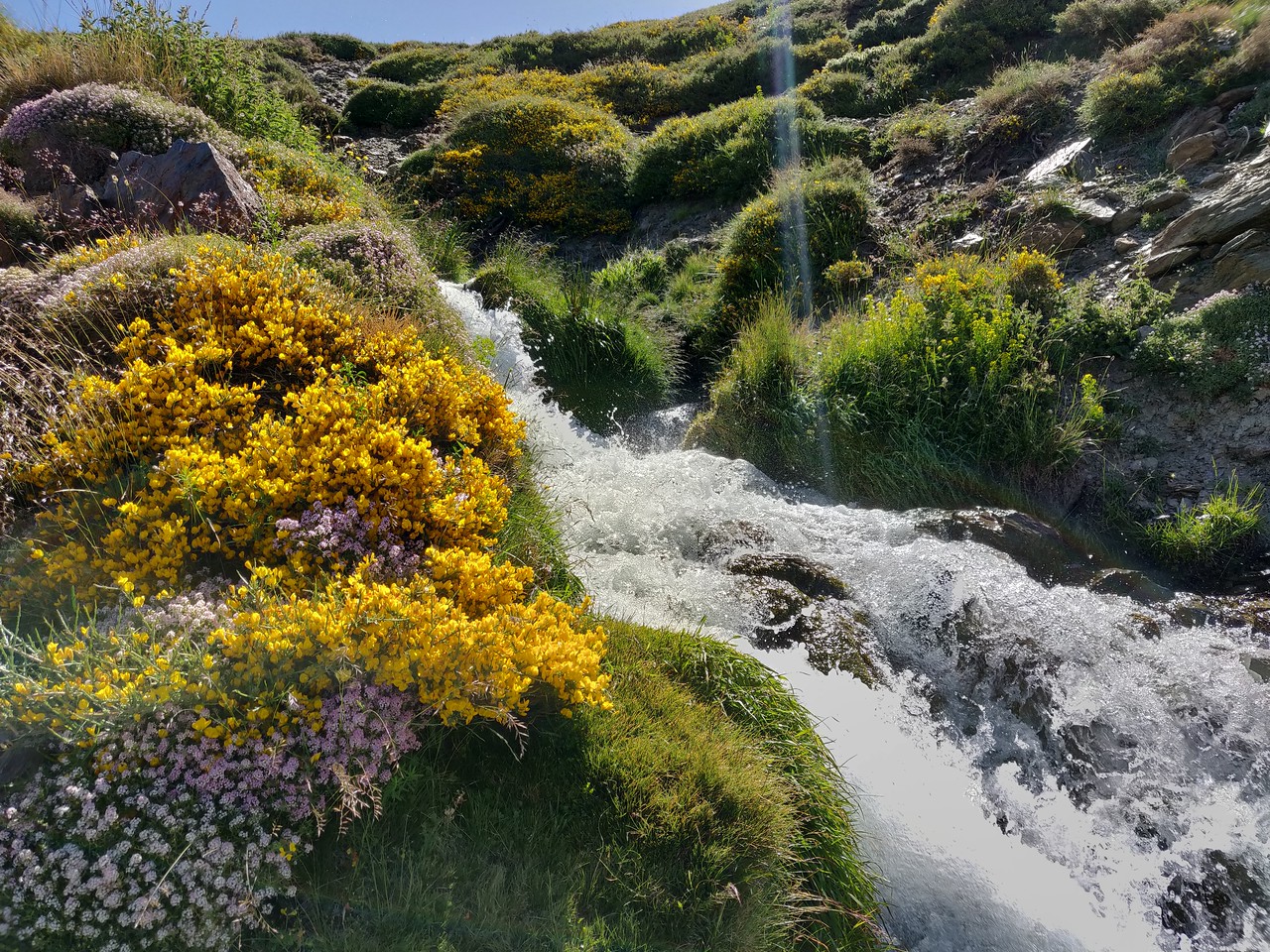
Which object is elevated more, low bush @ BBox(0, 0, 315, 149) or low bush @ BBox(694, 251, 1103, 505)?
low bush @ BBox(0, 0, 315, 149)

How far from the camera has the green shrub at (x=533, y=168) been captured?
13242 mm

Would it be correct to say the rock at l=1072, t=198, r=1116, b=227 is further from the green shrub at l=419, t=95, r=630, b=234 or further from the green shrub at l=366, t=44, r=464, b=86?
the green shrub at l=366, t=44, r=464, b=86

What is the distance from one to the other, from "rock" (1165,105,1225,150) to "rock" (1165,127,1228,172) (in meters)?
0.16

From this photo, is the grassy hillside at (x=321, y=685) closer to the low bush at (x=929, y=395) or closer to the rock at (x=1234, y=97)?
the low bush at (x=929, y=395)

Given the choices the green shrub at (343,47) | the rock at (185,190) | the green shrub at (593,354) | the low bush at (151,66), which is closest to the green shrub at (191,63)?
the low bush at (151,66)

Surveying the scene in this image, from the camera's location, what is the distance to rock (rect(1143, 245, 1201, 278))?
22.6 feet

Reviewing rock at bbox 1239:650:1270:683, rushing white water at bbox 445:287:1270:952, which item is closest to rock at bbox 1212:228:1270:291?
rushing white water at bbox 445:287:1270:952

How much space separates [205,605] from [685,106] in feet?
60.7

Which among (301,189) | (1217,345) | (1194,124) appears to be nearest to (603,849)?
(1217,345)

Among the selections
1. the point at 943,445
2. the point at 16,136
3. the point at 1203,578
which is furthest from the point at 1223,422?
the point at 16,136

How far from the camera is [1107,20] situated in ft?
37.8

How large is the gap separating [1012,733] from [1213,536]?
2.69 m

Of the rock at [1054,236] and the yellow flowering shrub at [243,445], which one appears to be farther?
the rock at [1054,236]

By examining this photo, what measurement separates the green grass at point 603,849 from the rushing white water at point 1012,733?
1.58 ft
